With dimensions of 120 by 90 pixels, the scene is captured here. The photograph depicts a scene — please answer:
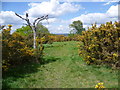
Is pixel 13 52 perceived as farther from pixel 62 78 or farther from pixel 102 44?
pixel 102 44

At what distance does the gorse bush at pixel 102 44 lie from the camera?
228 inches

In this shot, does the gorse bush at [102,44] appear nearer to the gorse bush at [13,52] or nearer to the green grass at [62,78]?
the green grass at [62,78]

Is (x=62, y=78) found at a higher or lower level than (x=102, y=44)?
lower

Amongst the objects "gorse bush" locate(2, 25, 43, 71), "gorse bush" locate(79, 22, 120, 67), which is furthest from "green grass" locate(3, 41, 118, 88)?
"gorse bush" locate(2, 25, 43, 71)

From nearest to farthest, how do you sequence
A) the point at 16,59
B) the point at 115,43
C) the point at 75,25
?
the point at 115,43 < the point at 16,59 < the point at 75,25

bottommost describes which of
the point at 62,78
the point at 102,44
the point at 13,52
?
the point at 62,78

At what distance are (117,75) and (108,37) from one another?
5.84 feet

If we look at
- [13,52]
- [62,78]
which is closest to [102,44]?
[62,78]

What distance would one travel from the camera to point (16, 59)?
22.1ft

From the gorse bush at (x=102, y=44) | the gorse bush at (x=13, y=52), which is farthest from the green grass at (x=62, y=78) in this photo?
the gorse bush at (x=13, y=52)

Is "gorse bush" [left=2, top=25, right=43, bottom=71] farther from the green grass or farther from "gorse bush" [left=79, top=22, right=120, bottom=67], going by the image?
"gorse bush" [left=79, top=22, right=120, bottom=67]

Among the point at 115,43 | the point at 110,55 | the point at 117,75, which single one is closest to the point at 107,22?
the point at 115,43

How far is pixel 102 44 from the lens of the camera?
6.18 metres

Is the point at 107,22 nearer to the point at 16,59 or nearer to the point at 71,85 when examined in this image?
the point at 71,85
